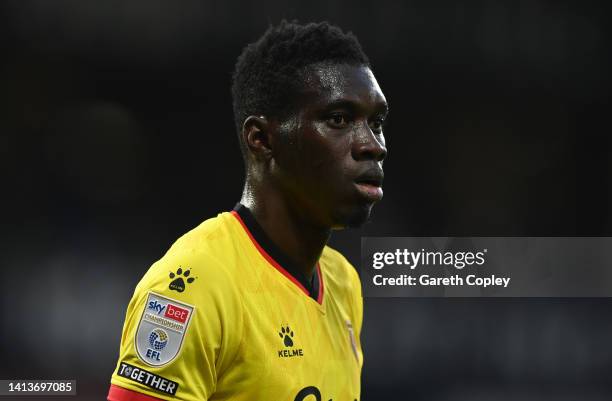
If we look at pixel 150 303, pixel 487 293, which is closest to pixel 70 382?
pixel 487 293

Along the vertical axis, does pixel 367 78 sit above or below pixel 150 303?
above

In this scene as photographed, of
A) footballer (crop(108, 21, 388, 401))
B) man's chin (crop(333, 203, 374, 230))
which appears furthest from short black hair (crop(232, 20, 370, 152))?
man's chin (crop(333, 203, 374, 230))

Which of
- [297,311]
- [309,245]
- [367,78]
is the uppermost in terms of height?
[367,78]

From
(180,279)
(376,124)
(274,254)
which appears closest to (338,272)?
(274,254)

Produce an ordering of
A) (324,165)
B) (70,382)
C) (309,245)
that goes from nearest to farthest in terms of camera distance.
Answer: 1. (324,165)
2. (309,245)
3. (70,382)

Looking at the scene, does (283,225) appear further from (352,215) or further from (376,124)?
(376,124)

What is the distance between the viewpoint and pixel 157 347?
3.66 ft

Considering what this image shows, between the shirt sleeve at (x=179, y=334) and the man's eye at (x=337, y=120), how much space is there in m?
0.36

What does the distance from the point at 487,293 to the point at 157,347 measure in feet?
7.37

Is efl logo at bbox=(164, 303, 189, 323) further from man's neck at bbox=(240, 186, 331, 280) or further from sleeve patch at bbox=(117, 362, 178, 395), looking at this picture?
man's neck at bbox=(240, 186, 331, 280)

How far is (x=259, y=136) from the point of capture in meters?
1.33

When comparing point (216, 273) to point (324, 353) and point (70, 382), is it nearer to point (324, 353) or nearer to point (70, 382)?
point (324, 353)

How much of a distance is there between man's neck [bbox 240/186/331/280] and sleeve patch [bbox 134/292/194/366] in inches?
11.1

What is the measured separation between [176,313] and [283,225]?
1.03 feet
